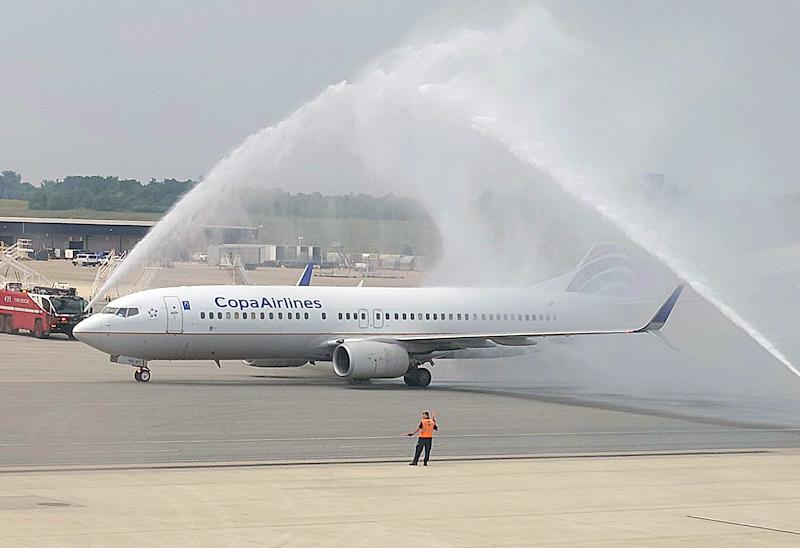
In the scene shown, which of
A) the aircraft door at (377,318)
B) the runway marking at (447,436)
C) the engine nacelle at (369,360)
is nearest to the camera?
the runway marking at (447,436)

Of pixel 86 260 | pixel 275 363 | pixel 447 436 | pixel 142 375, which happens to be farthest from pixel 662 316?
pixel 86 260

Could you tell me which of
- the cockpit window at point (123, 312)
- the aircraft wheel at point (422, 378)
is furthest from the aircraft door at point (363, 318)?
the cockpit window at point (123, 312)

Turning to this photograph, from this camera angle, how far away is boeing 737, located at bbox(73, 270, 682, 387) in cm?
4309

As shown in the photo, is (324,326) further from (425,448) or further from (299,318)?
(425,448)

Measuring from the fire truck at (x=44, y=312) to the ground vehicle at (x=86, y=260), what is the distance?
66174mm

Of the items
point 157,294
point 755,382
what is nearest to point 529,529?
point 157,294

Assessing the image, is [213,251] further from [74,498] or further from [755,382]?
[74,498]

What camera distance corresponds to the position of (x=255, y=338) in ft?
146

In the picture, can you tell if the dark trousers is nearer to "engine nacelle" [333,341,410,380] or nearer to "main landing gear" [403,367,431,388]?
"engine nacelle" [333,341,410,380]

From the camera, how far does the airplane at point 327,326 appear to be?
1697 inches

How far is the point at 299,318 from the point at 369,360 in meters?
2.83

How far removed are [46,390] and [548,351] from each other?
64.4ft

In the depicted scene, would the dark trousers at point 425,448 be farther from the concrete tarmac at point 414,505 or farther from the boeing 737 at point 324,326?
the boeing 737 at point 324,326

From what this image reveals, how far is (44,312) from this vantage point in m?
68.1
